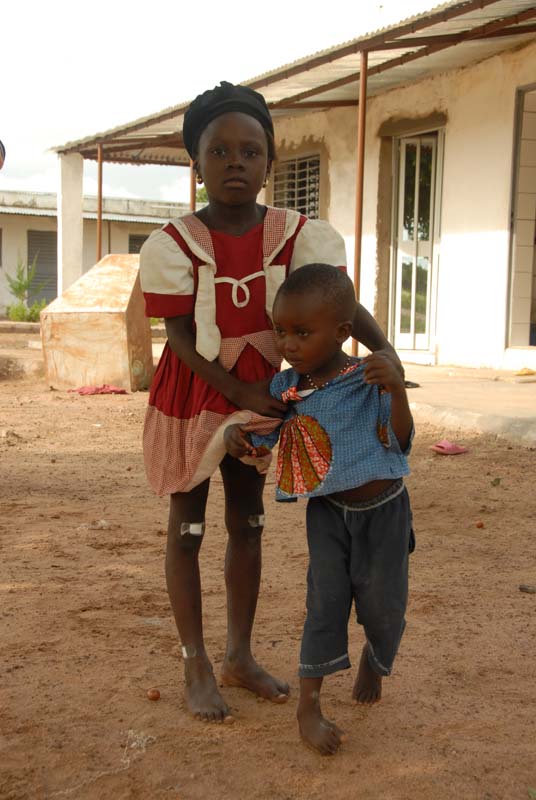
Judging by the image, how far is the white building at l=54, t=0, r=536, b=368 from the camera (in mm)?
7480

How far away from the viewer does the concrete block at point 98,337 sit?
8055 mm

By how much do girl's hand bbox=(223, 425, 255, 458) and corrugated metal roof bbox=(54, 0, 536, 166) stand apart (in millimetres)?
5226

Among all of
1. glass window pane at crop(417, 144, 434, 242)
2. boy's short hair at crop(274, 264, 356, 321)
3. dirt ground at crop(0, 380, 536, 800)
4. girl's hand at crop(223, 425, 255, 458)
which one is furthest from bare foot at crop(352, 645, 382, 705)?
glass window pane at crop(417, 144, 434, 242)

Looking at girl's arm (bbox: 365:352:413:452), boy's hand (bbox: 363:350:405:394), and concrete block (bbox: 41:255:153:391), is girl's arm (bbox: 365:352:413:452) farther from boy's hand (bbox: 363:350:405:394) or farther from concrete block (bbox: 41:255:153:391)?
concrete block (bbox: 41:255:153:391)

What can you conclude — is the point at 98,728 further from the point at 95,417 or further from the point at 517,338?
the point at 517,338

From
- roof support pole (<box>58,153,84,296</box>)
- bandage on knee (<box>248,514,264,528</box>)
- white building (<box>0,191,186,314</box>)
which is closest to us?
bandage on knee (<box>248,514,264,528</box>)

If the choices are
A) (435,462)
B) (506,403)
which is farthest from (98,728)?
(506,403)

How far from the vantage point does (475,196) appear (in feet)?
27.6

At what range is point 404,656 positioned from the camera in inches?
95.9

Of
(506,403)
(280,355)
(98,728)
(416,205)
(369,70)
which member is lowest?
(98,728)

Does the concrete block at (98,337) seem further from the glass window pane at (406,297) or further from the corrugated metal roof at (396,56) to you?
the glass window pane at (406,297)

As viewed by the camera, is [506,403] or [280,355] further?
[506,403]

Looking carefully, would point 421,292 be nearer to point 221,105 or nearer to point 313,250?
point 313,250

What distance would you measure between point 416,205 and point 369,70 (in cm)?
161
